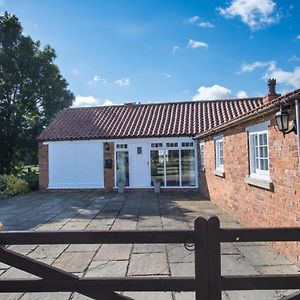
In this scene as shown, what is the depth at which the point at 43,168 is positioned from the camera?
57.9ft

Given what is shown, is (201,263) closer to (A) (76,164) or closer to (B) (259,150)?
(B) (259,150)

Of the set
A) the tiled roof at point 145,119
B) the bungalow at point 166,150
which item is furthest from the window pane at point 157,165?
the tiled roof at point 145,119

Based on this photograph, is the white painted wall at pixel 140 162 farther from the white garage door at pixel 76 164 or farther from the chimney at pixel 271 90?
the chimney at pixel 271 90

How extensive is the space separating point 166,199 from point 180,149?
3783 mm

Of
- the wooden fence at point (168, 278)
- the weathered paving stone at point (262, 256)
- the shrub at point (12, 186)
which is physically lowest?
the weathered paving stone at point (262, 256)

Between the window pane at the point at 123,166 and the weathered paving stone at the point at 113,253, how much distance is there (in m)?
10.5

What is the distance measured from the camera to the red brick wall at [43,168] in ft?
57.6

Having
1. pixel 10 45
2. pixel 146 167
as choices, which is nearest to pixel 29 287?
pixel 146 167

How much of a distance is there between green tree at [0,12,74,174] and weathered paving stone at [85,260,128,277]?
19.4 meters

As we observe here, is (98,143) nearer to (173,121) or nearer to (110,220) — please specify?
(173,121)

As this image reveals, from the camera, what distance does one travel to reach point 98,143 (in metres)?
17.2

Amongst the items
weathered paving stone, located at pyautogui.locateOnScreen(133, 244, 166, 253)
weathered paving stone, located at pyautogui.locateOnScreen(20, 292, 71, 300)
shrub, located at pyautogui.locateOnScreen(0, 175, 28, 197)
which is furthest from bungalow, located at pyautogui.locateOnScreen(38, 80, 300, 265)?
weathered paving stone, located at pyautogui.locateOnScreen(20, 292, 71, 300)

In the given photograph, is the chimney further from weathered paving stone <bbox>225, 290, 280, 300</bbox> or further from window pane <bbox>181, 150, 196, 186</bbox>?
weathered paving stone <bbox>225, 290, 280, 300</bbox>

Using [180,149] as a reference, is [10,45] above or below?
above
